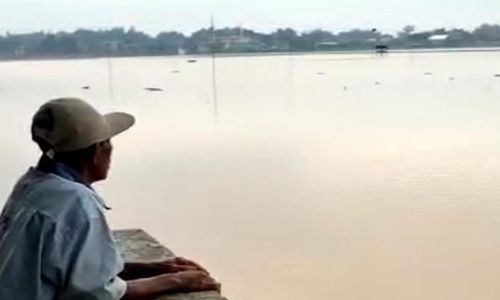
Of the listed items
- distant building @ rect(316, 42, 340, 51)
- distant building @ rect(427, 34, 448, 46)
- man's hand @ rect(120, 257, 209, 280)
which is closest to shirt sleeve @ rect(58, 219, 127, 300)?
man's hand @ rect(120, 257, 209, 280)

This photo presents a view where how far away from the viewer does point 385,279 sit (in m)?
5.21

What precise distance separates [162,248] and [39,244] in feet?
2.35

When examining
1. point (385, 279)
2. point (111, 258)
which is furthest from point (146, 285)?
point (385, 279)

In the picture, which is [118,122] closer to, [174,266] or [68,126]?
[68,126]

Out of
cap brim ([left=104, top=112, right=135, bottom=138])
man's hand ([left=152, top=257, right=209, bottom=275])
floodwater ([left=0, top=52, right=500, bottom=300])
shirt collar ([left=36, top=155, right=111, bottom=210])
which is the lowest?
floodwater ([left=0, top=52, right=500, bottom=300])

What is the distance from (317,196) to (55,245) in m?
6.53

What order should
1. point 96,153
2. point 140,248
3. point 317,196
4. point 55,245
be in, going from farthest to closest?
1. point 317,196
2. point 140,248
3. point 96,153
4. point 55,245

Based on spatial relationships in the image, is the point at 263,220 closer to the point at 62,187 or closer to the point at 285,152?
the point at 285,152

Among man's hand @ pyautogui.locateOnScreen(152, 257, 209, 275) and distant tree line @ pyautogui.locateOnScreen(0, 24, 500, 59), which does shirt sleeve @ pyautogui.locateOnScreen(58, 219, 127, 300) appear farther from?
distant tree line @ pyautogui.locateOnScreen(0, 24, 500, 59)

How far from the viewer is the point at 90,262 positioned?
3.85 feet

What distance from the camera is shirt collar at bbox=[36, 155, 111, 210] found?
3.98 ft

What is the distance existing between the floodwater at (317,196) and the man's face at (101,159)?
358 cm

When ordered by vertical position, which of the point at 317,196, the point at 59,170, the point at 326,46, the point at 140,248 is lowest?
the point at 326,46

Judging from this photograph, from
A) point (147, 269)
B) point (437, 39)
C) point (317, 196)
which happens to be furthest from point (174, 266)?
point (437, 39)
